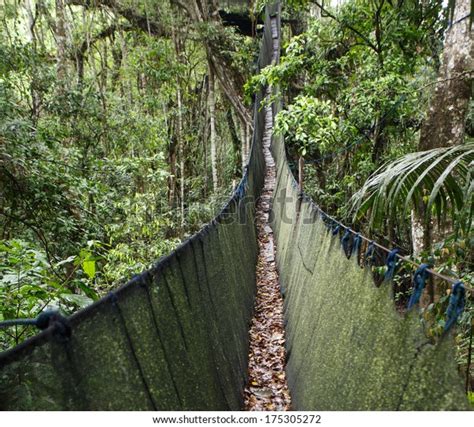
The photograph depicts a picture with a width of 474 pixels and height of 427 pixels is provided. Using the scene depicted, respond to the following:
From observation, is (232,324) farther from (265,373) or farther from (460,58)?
(460,58)

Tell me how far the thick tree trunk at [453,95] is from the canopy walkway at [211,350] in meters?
1.00

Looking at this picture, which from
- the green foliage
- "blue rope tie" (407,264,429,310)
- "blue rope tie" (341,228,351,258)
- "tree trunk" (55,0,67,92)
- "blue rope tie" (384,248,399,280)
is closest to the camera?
"blue rope tie" (407,264,429,310)

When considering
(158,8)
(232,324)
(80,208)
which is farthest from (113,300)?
(158,8)

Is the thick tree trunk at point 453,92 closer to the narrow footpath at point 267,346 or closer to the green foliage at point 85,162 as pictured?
the narrow footpath at point 267,346

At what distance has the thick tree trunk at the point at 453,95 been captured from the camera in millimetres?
2516

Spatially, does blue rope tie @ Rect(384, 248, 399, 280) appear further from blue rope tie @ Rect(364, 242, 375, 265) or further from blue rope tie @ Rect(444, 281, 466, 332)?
blue rope tie @ Rect(444, 281, 466, 332)

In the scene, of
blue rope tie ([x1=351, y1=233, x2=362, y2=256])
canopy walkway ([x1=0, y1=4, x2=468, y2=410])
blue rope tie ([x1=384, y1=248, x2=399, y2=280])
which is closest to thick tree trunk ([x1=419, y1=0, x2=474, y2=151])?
canopy walkway ([x1=0, y1=4, x2=468, y2=410])

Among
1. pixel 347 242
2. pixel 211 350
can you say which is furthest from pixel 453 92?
pixel 211 350

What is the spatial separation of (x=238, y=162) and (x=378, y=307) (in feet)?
35.2

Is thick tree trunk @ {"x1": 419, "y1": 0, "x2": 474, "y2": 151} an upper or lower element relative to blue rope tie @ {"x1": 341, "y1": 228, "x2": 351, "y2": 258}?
upper

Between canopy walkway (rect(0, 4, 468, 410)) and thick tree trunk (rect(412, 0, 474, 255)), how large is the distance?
1.00 m

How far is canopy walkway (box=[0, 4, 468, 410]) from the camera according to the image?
0.89m

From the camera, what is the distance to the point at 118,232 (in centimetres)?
476

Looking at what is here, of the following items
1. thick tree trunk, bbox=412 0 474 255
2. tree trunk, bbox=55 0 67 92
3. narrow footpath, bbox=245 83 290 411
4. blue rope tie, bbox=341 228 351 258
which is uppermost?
tree trunk, bbox=55 0 67 92
